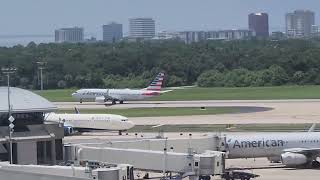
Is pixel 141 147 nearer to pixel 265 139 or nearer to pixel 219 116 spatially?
pixel 265 139

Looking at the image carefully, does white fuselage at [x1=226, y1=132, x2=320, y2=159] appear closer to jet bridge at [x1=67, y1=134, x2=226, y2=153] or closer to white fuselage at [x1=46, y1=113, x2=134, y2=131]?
jet bridge at [x1=67, y1=134, x2=226, y2=153]

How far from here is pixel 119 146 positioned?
71.4 meters

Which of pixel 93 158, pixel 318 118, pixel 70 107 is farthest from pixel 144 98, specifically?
pixel 93 158

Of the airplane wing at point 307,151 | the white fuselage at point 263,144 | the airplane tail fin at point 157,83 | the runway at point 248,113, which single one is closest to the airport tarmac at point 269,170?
the white fuselage at point 263,144

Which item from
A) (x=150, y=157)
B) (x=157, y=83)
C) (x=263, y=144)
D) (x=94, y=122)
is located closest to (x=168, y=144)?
(x=150, y=157)

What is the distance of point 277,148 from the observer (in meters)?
81.6

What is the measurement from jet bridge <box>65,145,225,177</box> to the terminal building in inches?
77.4

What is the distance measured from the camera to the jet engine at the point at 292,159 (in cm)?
7981

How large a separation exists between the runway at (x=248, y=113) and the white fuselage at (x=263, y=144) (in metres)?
49.0

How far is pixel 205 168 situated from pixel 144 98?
446 ft

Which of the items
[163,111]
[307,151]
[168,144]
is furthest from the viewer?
[163,111]

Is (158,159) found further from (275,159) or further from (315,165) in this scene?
(315,165)

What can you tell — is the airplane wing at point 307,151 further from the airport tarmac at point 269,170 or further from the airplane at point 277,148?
the airport tarmac at point 269,170

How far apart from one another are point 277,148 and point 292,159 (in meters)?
2.35
